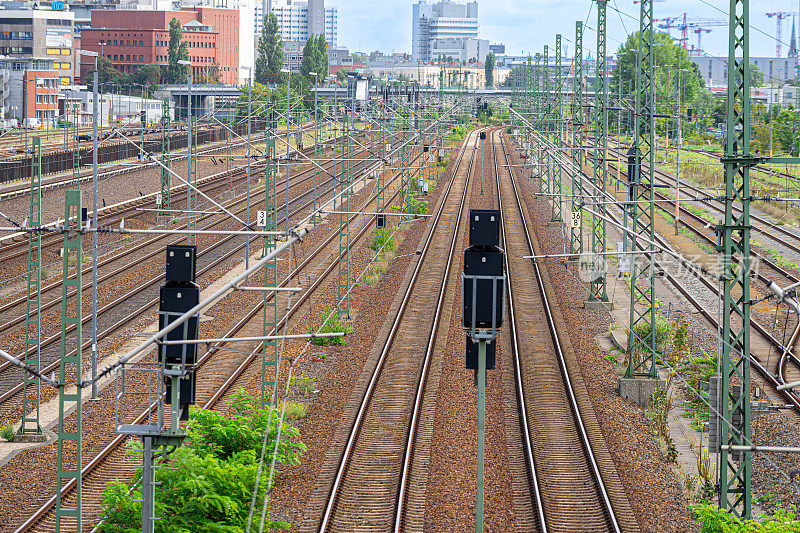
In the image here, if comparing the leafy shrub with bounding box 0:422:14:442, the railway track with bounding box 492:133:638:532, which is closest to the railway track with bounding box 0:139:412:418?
the leafy shrub with bounding box 0:422:14:442

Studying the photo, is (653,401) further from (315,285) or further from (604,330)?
(315,285)

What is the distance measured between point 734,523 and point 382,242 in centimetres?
2757

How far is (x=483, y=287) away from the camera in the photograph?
451 inches

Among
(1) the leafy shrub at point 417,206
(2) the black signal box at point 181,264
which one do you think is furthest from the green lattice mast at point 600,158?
(1) the leafy shrub at point 417,206

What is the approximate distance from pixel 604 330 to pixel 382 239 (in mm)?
14732

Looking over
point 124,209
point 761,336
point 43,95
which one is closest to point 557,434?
point 761,336

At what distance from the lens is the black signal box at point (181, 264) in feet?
38.5

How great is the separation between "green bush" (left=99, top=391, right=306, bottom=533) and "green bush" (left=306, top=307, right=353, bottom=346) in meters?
8.29

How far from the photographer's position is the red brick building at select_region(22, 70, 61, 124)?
9512 centimetres

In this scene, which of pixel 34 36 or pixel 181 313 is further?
pixel 34 36

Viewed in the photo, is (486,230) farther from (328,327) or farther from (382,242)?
(382,242)

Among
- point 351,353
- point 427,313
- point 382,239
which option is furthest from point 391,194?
point 351,353

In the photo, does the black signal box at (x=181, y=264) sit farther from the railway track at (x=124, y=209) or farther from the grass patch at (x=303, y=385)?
the railway track at (x=124, y=209)

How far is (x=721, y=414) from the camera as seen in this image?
1397 centimetres
